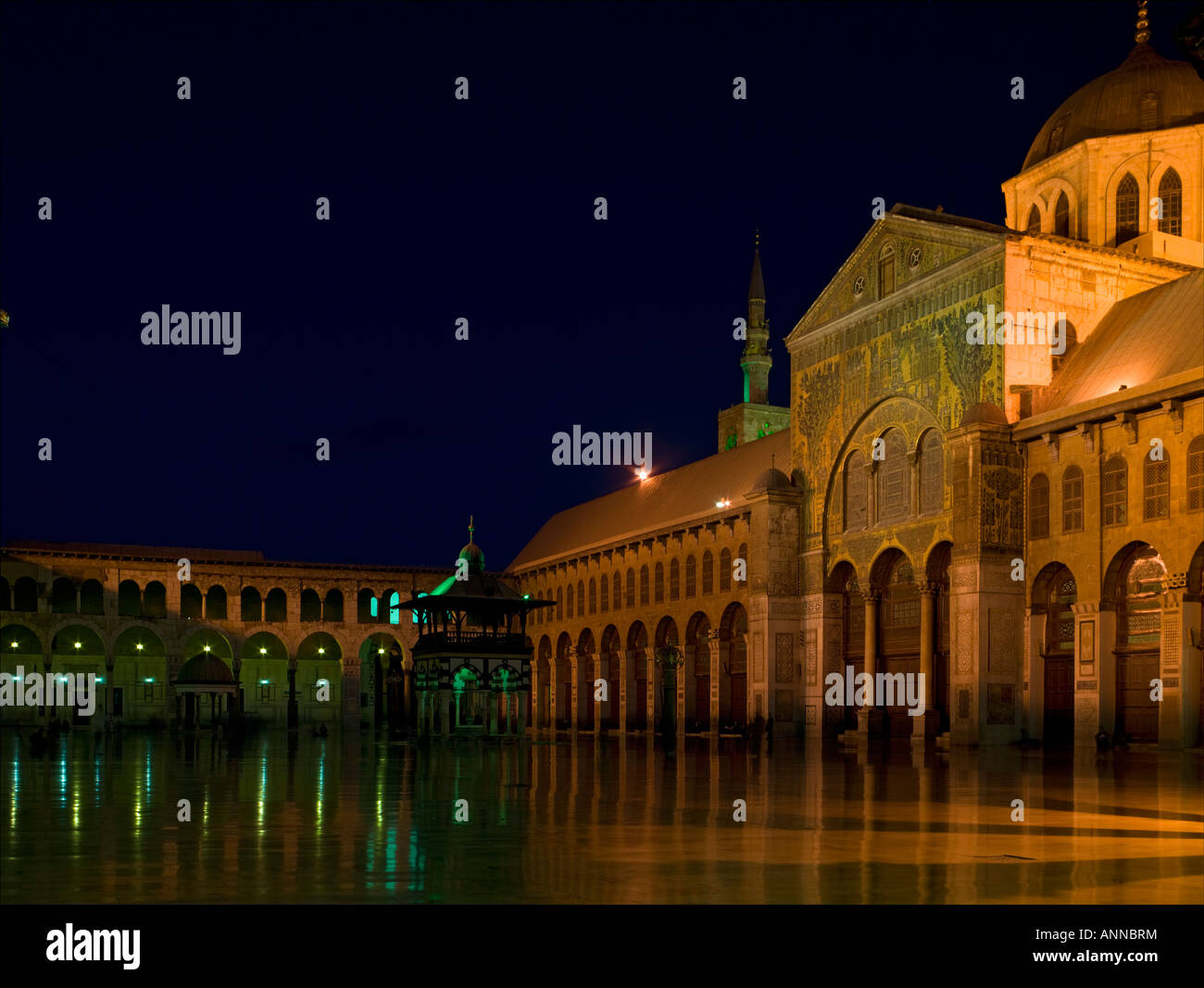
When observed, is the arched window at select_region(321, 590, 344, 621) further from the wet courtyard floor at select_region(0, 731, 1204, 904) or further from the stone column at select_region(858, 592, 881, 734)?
the wet courtyard floor at select_region(0, 731, 1204, 904)

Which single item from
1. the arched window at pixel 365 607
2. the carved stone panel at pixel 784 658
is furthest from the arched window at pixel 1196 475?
the arched window at pixel 365 607

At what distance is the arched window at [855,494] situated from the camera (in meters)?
45.4

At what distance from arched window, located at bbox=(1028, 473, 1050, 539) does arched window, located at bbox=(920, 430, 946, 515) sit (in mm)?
3461

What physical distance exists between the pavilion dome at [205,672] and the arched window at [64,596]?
591 inches

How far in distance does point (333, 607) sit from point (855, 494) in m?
44.1

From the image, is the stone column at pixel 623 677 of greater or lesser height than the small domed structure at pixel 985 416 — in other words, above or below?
below

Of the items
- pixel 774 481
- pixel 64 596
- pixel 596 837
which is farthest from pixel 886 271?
pixel 64 596

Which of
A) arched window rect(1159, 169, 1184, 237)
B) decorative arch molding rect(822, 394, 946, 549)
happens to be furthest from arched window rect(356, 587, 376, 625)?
arched window rect(1159, 169, 1184, 237)

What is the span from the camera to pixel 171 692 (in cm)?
7431

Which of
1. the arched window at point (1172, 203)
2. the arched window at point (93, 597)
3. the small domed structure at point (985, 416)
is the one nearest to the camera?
the small domed structure at point (985, 416)

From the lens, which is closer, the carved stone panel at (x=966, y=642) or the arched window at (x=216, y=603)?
the carved stone panel at (x=966, y=642)

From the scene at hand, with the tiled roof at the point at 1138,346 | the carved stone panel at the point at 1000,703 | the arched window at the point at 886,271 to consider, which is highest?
the arched window at the point at 886,271

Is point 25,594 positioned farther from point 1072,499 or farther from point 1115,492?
point 1115,492

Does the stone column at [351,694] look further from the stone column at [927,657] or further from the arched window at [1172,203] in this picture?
the arched window at [1172,203]
